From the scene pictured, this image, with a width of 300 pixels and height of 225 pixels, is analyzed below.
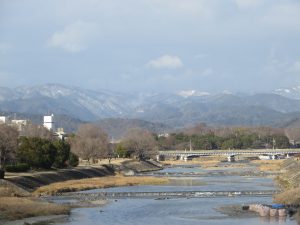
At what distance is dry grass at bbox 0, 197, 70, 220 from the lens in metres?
46.1

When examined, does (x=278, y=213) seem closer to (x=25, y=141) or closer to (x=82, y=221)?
(x=82, y=221)

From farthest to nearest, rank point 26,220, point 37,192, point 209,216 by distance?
1. point 37,192
2. point 209,216
3. point 26,220

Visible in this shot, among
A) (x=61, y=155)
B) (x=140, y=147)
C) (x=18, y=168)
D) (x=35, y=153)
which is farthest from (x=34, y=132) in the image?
(x=18, y=168)

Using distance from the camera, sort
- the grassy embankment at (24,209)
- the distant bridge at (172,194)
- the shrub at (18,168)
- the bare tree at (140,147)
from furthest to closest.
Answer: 1. the bare tree at (140,147)
2. the shrub at (18,168)
3. the distant bridge at (172,194)
4. the grassy embankment at (24,209)

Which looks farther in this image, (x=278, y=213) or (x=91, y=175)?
(x=91, y=175)

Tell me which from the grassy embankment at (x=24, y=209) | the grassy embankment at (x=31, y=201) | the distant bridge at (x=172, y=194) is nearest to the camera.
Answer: the grassy embankment at (x=24, y=209)

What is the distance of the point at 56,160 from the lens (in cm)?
9144

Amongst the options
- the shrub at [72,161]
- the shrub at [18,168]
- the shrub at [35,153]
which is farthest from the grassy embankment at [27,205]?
the shrub at [72,161]

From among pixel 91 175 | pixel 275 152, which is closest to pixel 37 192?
pixel 91 175

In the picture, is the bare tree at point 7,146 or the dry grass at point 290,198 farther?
the bare tree at point 7,146

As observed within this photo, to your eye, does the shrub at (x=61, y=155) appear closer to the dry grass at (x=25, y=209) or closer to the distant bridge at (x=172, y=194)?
the distant bridge at (x=172, y=194)

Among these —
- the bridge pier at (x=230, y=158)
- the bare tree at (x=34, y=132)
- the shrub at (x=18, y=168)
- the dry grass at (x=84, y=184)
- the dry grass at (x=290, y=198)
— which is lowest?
the dry grass at (x=290, y=198)

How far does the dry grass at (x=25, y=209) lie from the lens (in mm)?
46125

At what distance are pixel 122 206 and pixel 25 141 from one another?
114ft
